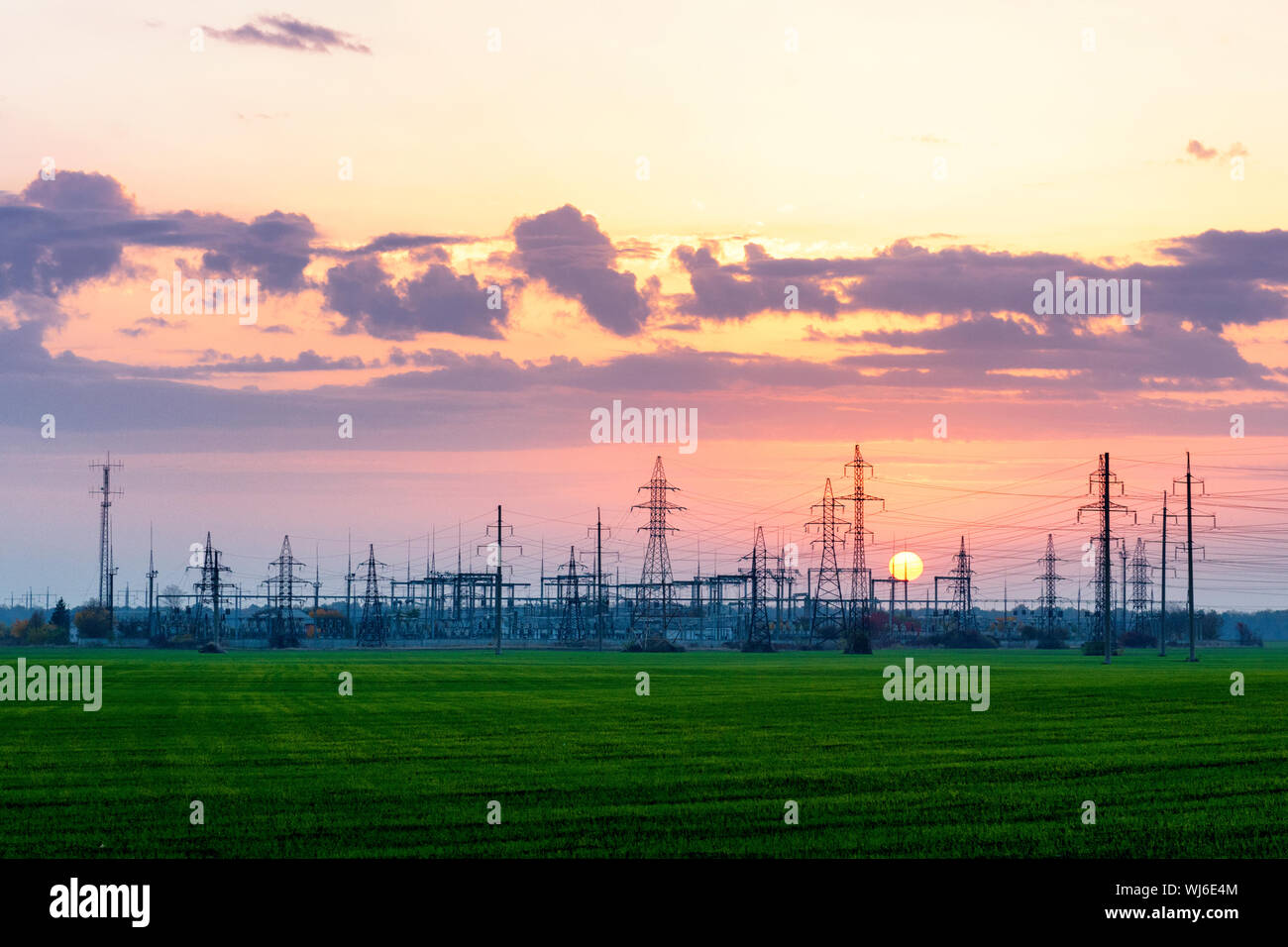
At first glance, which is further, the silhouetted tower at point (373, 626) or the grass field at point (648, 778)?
the silhouetted tower at point (373, 626)

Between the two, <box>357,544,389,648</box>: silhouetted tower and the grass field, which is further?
<box>357,544,389,648</box>: silhouetted tower

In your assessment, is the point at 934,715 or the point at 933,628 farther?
the point at 933,628

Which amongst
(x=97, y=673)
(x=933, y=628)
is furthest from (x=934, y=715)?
(x=933, y=628)

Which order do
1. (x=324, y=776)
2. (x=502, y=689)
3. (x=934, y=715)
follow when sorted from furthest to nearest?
(x=502, y=689) < (x=934, y=715) < (x=324, y=776)

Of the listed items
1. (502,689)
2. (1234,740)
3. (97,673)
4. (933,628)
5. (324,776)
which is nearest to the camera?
(324,776)

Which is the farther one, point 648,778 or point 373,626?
point 373,626
